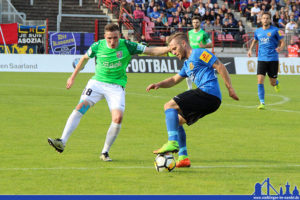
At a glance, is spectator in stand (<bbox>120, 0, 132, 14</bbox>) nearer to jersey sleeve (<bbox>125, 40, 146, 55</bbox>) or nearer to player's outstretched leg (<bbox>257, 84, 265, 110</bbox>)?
player's outstretched leg (<bbox>257, 84, 265, 110</bbox>)

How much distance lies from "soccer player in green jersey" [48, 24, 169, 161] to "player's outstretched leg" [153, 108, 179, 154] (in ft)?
3.33

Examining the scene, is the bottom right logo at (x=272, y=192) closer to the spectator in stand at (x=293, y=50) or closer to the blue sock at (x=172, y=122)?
the blue sock at (x=172, y=122)

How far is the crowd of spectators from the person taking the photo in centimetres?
3834

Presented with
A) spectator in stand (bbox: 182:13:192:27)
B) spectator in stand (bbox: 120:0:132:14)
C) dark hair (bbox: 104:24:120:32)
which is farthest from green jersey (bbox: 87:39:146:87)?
spectator in stand (bbox: 120:0:132:14)

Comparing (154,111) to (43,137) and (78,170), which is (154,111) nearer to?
(43,137)

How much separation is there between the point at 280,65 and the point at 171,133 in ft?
88.7

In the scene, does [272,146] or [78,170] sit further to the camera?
[272,146]

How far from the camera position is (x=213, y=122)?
47.3 ft

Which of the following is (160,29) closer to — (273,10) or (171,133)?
(273,10)

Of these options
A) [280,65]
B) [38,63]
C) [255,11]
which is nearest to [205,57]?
[38,63]

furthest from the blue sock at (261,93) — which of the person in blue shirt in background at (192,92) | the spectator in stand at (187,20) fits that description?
the spectator in stand at (187,20)

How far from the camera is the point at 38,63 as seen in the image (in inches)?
1287

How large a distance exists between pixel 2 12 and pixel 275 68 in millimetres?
24333

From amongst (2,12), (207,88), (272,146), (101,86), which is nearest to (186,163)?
(207,88)
